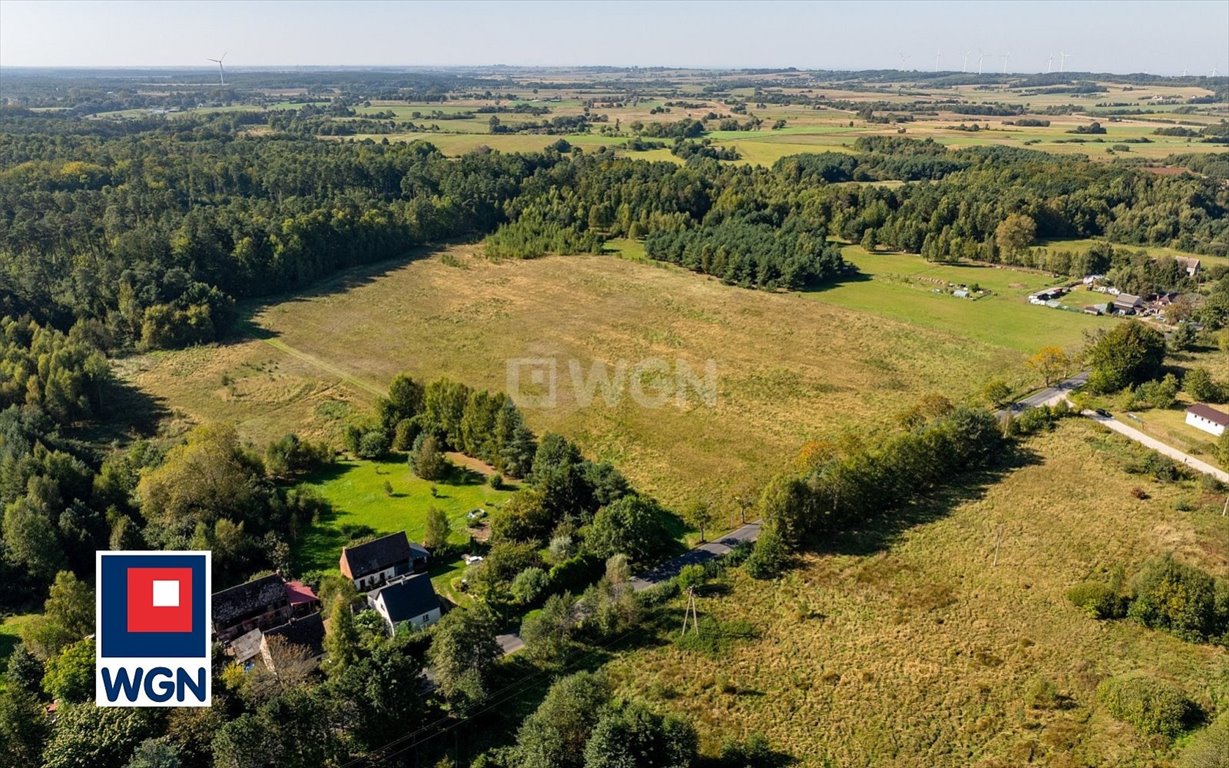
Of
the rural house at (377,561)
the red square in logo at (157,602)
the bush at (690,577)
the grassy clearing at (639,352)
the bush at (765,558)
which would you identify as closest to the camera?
the red square in logo at (157,602)

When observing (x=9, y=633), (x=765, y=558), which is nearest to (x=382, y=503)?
(x=9, y=633)

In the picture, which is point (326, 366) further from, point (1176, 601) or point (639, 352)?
point (1176, 601)

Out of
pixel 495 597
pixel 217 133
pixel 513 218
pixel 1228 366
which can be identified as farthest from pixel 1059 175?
pixel 217 133

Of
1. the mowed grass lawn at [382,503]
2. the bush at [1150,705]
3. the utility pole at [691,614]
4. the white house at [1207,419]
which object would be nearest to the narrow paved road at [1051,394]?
the white house at [1207,419]

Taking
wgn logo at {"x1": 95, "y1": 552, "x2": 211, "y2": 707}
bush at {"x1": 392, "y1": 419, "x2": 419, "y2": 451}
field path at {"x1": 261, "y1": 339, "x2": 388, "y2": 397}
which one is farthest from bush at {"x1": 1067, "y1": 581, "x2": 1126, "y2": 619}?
field path at {"x1": 261, "y1": 339, "x2": 388, "y2": 397}

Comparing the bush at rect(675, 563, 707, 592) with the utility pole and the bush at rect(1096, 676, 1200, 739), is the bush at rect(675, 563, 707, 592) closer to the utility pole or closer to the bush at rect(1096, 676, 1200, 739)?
the utility pole

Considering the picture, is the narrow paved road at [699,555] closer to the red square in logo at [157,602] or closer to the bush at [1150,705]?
the red square in logo at [157,602]
